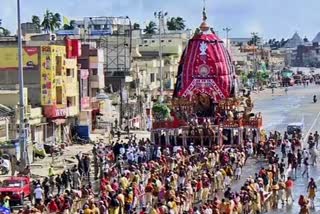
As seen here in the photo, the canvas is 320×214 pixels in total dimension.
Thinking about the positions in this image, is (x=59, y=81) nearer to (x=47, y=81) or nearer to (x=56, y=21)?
(x=47, y=81)

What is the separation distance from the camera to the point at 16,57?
61500 millimetres

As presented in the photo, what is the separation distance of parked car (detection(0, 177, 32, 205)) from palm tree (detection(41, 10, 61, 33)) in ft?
328

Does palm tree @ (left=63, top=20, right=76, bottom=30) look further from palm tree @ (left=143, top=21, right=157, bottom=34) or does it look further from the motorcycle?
the motorcycle

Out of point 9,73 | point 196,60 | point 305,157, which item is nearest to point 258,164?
point 305,157

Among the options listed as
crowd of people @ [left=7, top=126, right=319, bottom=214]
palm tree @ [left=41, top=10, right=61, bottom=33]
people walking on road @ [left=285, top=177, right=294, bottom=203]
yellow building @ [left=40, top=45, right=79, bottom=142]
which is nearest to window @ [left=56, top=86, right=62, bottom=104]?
yellow building @ [left=40, top=45, right=79, bottom=142]

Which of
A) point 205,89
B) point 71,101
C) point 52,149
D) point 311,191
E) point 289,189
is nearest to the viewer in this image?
point 311,191

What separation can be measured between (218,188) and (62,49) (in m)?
26.7

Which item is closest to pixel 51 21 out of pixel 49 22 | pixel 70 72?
pixel 49 22

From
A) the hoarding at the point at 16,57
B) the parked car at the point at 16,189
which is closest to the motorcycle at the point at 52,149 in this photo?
the hoarding at the point at 16,57

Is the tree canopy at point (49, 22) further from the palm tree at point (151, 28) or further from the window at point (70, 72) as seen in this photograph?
the window at point (70, 72)

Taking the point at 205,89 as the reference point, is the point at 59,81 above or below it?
above

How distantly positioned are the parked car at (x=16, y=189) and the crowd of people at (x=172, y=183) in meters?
0.47

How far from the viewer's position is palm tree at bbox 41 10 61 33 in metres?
138

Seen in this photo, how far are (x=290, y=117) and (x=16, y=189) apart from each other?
61.6 metres
